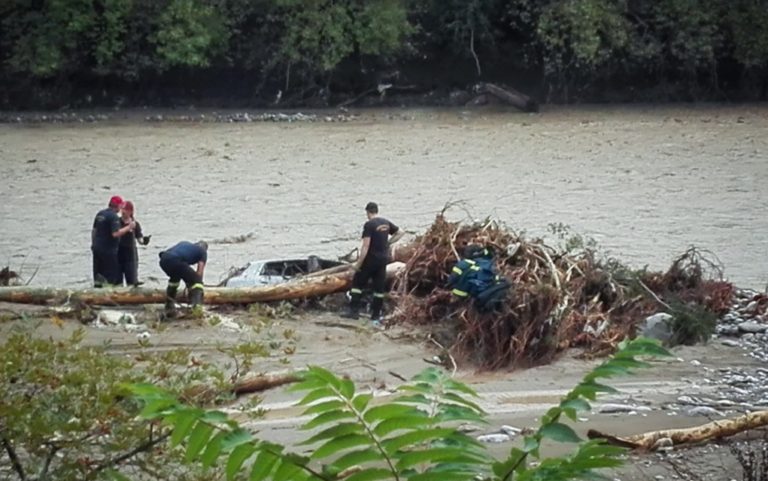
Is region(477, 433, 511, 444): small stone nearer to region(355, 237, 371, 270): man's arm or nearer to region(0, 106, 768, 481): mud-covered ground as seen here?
region(0, 106, 768, 481): mud-covered ground

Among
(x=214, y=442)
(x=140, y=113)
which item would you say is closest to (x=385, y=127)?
(x=140, y=113)

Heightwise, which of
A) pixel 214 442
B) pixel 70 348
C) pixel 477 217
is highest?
pixel 214 442

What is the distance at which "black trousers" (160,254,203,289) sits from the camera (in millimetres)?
14891

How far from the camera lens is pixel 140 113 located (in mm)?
42812

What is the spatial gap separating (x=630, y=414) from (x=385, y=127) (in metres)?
28.6

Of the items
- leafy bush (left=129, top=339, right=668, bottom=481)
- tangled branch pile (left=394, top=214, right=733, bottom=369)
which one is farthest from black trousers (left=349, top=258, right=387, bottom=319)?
leafy bush (left=129, top=339, right=668, bottom=481)

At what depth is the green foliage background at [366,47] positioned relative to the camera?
144 feet

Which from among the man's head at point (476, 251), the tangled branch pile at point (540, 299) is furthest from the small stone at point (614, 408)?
the man's head at point (476, 251)

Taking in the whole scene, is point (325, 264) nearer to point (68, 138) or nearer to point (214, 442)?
point (214, 442)

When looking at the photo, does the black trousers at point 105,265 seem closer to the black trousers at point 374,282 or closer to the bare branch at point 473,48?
the black trousers at point 374,282

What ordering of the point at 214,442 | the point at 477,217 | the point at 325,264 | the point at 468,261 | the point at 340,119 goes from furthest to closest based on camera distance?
the point at 340,119
the point at 477,217
the point at 325,264
the point at 468,261
the point at 214,442

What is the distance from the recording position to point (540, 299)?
13.9 metres

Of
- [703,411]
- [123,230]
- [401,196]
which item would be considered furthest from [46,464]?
[401,196]

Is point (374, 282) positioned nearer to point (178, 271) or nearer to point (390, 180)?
point (178, 271)
